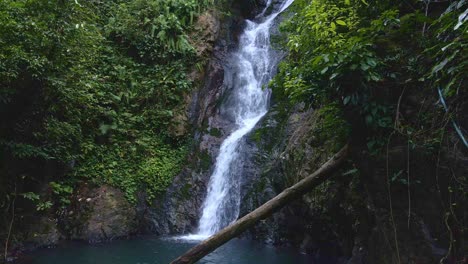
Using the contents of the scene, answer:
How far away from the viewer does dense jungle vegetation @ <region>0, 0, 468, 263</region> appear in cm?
405

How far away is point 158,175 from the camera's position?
11773 mm

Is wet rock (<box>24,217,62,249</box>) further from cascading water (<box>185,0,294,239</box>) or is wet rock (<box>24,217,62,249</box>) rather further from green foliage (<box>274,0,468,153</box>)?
green foliage (<box>274,0,468,153</box>)

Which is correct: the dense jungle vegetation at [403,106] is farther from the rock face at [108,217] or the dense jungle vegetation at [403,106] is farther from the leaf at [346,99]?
the rock face at [108,217]

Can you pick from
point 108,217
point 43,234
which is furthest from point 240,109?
point 43,234

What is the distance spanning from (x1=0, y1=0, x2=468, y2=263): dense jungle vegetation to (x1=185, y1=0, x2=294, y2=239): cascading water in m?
1.46

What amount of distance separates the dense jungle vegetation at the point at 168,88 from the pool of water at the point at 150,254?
109 cm

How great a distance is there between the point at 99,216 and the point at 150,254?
7.09ft

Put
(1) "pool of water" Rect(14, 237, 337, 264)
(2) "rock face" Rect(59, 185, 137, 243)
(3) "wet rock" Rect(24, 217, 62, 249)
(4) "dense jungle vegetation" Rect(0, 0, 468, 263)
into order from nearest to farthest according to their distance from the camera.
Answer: (4) "dense jungle vegetation" Rect(0, 0, 468, 263)
(1) "pool of water" Rect(14, 237, 337, 264)
(3) "wet rock" Rect(24, 217, 62, 249)
(2) "rock face" Rect(59, 185, 137, 243)

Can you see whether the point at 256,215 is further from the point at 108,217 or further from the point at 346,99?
the point at 108,217

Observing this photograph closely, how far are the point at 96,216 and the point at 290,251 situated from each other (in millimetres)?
5175

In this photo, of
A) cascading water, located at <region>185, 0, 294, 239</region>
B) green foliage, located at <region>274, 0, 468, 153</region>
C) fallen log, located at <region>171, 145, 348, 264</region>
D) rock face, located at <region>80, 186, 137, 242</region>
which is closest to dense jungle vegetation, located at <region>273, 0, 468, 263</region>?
green foliage, located at <region>274, 0, 468, 153</region>

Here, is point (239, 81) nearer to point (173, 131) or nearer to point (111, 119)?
point (173, 131)

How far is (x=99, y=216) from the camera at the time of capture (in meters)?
10.1

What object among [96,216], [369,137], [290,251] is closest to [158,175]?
[96,216]
